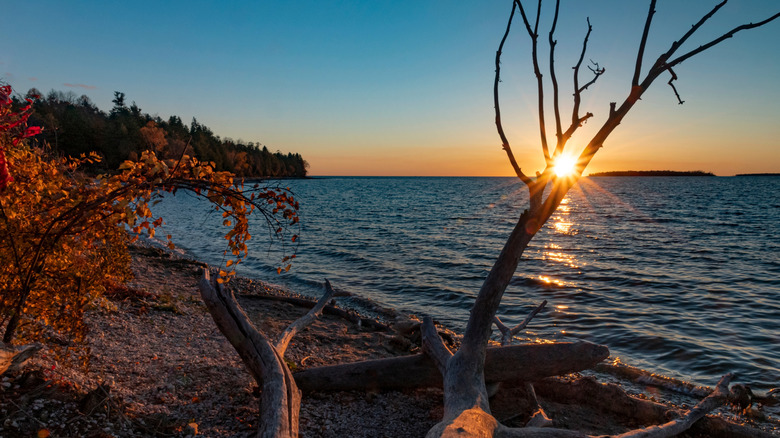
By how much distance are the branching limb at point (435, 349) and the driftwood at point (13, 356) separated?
4.42 metres

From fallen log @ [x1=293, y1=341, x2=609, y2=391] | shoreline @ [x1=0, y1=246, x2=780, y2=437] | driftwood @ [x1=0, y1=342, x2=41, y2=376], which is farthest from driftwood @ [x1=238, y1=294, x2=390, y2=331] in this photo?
driftwood @ [x1=0, y1=342, x2=41, y2=376]

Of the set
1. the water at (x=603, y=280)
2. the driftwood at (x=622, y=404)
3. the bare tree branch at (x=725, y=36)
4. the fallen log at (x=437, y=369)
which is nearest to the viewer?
the bare tree branch at (x=725, y=36)

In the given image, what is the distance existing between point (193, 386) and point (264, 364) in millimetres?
1231

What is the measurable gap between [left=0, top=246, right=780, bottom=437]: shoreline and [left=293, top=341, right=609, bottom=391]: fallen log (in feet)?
0.56

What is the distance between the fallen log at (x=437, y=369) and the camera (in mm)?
5465

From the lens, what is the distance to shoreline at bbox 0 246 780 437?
4.06 meters

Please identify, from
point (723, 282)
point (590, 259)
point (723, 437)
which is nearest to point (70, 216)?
point (723, 437)

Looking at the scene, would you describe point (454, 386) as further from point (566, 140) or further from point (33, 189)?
point (33, 189)

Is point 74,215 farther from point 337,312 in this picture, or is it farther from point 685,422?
point 337,312

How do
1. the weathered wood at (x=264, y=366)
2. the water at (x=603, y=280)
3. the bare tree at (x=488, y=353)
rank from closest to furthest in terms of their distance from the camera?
the bare tree at (x=488, y=353)
the weathered wood at (x=264, y=366)
the water at (x=603, y=280)

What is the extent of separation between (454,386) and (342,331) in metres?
5.25

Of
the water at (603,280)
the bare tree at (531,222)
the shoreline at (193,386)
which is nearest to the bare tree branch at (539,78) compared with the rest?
the bare tree at (531,222)

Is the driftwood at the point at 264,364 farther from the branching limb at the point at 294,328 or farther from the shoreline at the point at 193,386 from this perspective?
the shoreline at the point at 193,386

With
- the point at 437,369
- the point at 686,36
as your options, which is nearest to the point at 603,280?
the point at 437,369
